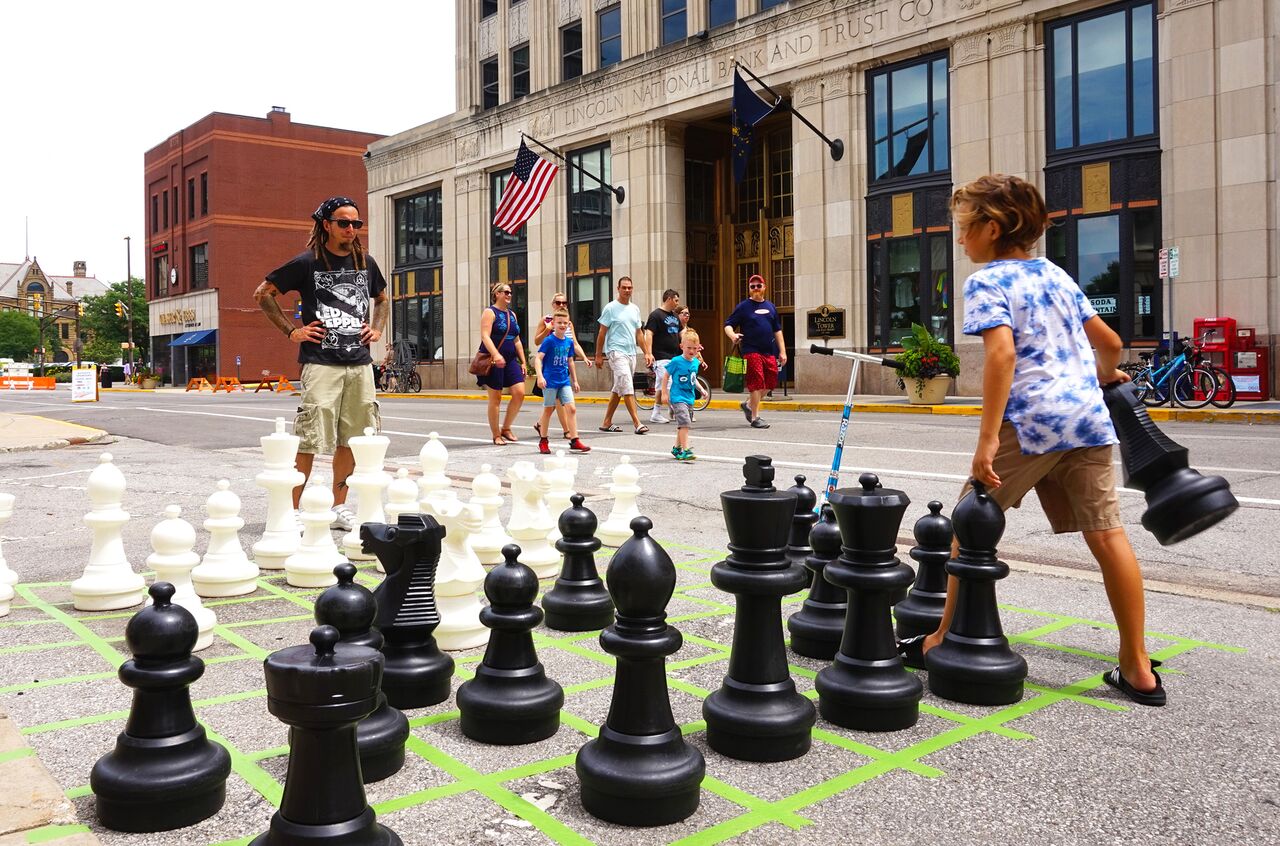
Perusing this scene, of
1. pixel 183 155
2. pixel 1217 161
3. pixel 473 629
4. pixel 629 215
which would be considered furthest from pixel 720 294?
pixel 183 155

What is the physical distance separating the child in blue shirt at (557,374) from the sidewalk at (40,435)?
6.05 m

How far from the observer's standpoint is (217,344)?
191 ft

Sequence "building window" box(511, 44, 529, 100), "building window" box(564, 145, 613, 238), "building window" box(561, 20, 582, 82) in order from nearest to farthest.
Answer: "building window" box(564, 145, 613, 238), "building window" box(561, 20, 582, 82), "building window" box(511, 44, 529, 100)

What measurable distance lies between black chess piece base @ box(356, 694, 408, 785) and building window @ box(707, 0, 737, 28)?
27.6 m

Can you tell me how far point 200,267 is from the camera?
6128 cm

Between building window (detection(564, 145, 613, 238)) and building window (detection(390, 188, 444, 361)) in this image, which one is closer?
building window (detection(564, 145, 613, 238))

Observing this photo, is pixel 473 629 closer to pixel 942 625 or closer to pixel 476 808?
pixel 476 808

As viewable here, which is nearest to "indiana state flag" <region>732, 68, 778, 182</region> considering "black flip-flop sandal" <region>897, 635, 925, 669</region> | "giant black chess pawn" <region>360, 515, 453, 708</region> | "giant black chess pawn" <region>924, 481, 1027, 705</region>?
"black flip-flop sandal" <region>897, 635, 925, 669</region>

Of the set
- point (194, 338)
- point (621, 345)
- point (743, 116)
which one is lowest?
point (621, 345)

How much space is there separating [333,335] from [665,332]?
944cm

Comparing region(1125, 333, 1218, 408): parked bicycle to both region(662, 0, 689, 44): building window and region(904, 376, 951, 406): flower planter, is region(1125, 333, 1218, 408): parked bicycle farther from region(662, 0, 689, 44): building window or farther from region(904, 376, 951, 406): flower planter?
region(662, 0, 689, 44): building window

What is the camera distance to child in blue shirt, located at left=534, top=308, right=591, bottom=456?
1123cm

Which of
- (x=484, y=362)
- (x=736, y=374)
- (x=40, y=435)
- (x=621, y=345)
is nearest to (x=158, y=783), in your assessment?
(x=484, y=362)

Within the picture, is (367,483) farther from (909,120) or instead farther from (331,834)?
(909,120)
